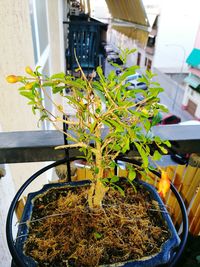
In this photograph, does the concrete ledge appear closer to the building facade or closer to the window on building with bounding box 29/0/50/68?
the window on building with bounding box 29/0/50/68

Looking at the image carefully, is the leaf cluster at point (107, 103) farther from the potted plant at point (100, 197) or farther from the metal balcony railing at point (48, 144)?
the metal balcony railing at point (48, 144)

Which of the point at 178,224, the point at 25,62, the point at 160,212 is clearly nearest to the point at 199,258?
the point at 178,224

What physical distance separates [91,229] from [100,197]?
0.07 m

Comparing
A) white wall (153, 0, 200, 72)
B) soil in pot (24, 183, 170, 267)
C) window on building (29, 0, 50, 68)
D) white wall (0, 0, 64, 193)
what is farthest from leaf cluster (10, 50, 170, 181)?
white wall (153, 0, 200, 72)

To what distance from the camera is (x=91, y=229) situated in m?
0.48

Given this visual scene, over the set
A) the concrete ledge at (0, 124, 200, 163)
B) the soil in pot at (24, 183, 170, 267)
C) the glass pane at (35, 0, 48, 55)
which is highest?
the glass pane at (35, 0, 48, 55)

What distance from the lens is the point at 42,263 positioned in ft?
1.32

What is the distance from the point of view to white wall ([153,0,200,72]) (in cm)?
970

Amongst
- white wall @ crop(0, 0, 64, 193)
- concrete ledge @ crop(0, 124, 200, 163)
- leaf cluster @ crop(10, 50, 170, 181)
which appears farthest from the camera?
white wall @ crop(0, 0, 64, 193)

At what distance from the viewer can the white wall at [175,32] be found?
970 centimetres

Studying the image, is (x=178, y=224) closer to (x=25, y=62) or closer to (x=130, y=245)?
(x=130, y=245)

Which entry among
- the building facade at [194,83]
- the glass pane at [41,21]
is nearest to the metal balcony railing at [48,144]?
the glass pane at [41,21]

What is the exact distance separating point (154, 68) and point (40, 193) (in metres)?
11.2

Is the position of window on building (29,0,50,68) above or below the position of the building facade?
above
